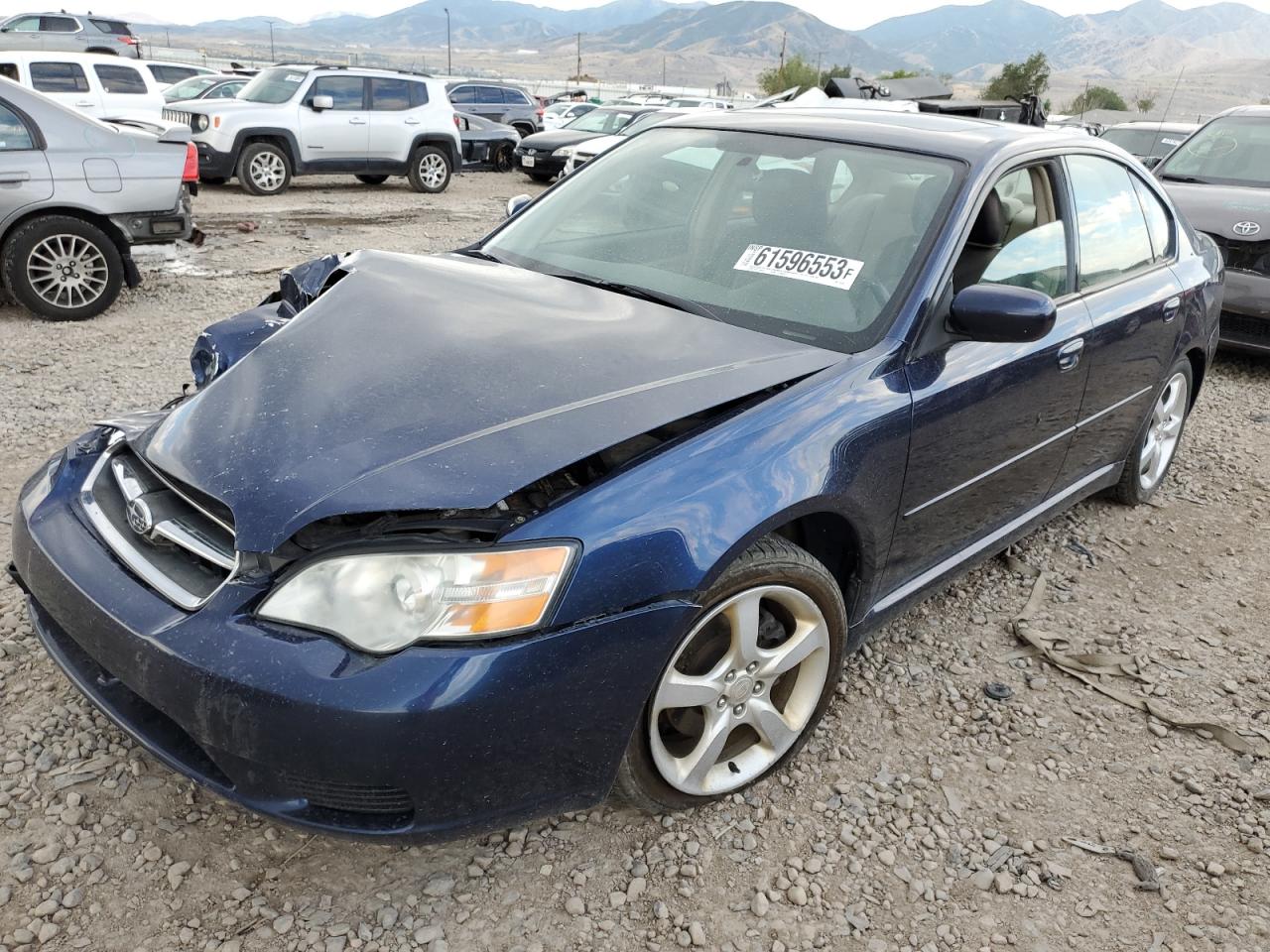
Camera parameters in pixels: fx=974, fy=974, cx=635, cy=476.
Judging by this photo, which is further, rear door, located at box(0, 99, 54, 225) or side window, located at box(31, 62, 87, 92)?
side window, located at box(31, 62, 87, 92)

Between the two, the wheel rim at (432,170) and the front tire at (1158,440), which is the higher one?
the front tire at (1158,440)

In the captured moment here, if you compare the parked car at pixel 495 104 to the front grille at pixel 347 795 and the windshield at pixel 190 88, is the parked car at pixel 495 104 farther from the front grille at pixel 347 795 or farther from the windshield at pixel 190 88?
the front grille at pixel 347 795

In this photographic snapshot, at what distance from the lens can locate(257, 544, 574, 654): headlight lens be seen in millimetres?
1838

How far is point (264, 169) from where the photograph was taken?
504 inches

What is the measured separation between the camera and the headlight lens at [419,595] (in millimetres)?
1838

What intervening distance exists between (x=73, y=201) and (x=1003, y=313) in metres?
6.16

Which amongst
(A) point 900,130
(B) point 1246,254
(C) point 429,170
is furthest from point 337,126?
(A) point 900,130

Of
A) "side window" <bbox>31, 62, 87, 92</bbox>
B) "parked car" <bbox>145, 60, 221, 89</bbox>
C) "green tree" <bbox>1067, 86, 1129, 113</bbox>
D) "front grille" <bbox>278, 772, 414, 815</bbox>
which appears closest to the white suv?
"side window" <bbox>31, 62, 87, 92</bbox>

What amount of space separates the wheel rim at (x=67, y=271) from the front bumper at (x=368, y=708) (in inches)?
206

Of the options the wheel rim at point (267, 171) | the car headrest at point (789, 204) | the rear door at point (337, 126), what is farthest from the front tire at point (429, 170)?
the car headrest at point (789, 204)

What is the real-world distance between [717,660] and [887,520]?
0.62m

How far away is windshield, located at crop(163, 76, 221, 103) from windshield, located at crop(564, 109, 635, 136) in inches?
260

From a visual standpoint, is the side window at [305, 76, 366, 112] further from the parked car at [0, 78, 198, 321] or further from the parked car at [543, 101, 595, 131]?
the parked car at [543, 101, 595, 131]

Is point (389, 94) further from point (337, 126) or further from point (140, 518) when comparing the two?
point (140, 518)
